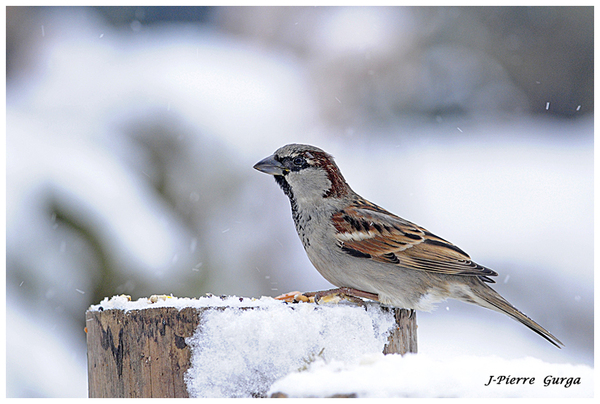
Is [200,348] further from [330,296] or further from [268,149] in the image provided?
[268,149]

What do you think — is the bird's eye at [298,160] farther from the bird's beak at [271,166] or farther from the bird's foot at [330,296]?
the bird's foot at [330,296]

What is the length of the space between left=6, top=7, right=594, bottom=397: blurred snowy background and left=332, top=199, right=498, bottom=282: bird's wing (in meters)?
→ 1.90

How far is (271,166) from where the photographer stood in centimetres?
325

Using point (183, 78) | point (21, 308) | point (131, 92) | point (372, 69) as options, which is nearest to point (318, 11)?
point (372, 69)

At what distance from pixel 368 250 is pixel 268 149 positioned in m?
3.46

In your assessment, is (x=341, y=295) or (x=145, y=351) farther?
(x=341, y=295)

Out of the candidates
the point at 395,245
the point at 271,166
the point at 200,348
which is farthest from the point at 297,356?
the point at 271,166

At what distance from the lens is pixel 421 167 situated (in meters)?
7.30

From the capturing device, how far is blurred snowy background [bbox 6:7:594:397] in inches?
193

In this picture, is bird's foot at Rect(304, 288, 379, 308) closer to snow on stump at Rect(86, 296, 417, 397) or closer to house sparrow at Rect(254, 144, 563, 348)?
house sparrow at Rect(254, 144, 563, 348)

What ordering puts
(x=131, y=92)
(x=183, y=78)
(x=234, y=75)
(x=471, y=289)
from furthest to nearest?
(x=234, y=75) < (x=183, y=78) < (x=131, y=92) < (x=471, y=289)

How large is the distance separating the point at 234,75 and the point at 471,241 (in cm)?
356

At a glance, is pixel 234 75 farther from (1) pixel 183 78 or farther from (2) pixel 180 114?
(2) pixel 180 114

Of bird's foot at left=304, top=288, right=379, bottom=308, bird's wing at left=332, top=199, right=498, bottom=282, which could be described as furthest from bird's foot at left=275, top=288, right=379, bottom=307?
bird's wing at left=332, top=199, right=498, bottom=282
